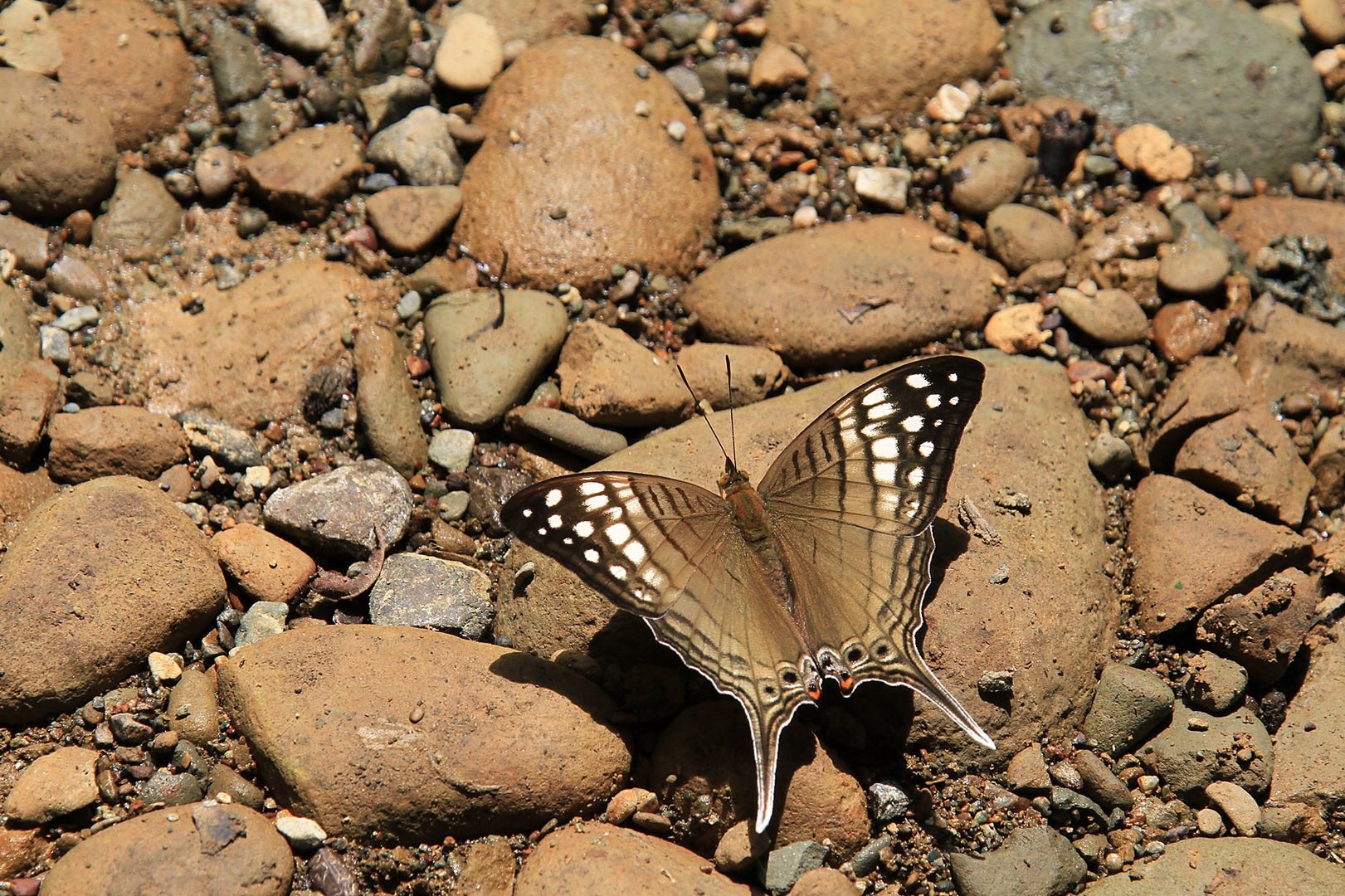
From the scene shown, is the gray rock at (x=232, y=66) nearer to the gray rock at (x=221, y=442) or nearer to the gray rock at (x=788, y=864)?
the gray rock at (x=221, y=442)

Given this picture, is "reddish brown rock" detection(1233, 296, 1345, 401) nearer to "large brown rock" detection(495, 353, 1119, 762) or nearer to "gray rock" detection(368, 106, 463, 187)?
"large brown rock" detection(495, 353, 1119, 762)

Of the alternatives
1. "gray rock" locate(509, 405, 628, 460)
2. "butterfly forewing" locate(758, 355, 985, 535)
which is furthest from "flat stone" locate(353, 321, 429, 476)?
"butterfly forewing" locate(758, 355, 985, 535)

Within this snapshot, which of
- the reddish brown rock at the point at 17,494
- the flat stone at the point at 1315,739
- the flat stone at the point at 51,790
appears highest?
the flat stone at the point at 1315,739

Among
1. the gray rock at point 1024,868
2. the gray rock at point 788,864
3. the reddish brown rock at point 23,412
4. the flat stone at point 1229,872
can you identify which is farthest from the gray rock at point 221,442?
the flat stone at point 1229,872

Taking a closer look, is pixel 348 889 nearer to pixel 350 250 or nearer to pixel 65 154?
pixel 350 250

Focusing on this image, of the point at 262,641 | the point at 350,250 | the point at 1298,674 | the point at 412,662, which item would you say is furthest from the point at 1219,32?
the point at 262,641

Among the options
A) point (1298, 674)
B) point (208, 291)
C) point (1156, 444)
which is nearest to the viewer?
point (1298, 674)
